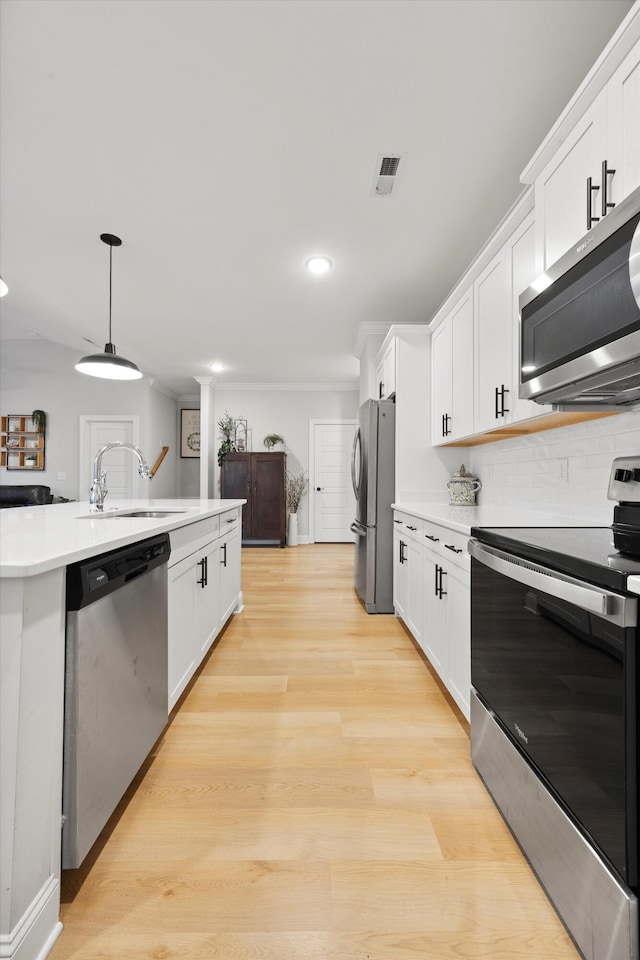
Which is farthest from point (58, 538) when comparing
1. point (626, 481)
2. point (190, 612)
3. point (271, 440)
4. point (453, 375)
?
point (271, 440)

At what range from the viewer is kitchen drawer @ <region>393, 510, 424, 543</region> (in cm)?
269

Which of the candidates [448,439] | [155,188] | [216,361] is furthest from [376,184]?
[216,361]

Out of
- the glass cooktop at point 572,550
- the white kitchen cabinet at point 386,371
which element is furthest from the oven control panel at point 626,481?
the white kitchen cabinet at point 386,371

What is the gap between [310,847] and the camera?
4.25 ft

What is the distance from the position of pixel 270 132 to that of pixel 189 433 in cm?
676

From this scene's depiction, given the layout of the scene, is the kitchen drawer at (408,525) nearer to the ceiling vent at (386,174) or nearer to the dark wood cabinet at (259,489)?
the ceiling vent at (386,174)

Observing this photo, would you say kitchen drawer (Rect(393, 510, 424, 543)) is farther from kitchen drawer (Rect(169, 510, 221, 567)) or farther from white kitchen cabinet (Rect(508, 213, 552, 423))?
kitchen drawer (Rect(169, 510, 221, 567))

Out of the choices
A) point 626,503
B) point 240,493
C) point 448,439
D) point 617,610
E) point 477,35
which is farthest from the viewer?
point 240,493

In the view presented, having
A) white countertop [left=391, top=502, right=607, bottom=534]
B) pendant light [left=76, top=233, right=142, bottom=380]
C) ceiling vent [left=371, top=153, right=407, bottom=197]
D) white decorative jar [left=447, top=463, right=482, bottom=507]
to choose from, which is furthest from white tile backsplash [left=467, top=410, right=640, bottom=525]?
pendant light [left=76, top=233, right=142, bottom=380]

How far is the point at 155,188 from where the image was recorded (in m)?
2.56

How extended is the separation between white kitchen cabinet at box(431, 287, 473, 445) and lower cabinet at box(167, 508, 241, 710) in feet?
5.33

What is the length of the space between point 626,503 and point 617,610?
0.25 meters

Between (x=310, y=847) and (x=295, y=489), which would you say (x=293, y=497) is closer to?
(x=295, y=489)

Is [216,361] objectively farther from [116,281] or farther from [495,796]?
[495,796]
